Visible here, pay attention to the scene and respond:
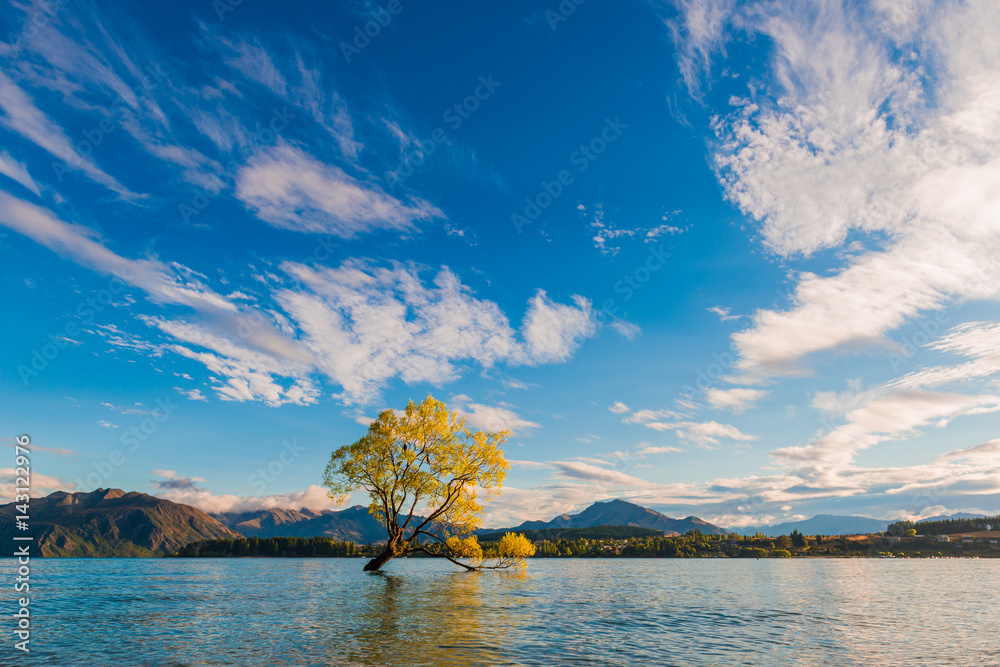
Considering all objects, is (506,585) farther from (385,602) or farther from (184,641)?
(184,641)

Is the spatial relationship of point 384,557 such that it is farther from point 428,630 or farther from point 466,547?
point 428,630

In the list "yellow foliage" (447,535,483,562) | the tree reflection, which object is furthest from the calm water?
"yellow foliage" (447,535,483,562)

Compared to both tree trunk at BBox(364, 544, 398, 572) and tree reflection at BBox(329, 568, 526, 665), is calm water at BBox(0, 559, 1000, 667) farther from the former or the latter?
tree trunk at BBox(364, 544, 398, 572)

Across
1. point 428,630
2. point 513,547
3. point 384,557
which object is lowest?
point 384,557

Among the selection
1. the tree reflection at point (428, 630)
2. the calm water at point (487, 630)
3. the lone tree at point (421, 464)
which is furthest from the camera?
the lone tree at point (421, 464)

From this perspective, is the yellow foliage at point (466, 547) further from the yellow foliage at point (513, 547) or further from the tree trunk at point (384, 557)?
the tree trunk at point (384, 557)

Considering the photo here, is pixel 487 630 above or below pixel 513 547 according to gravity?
below

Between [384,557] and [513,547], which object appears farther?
[384,557]

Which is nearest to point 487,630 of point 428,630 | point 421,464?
point 428,630

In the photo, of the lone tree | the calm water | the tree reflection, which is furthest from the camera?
the lone tree

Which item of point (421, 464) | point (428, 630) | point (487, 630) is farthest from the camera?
point (421, 464)

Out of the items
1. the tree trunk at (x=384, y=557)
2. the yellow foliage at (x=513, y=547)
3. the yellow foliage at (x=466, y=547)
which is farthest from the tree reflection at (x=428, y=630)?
the yellow foliage at (x=513, y=547)

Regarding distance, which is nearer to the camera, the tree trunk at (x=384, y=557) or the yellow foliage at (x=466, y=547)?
the tree trunk at (x=384, y=557)

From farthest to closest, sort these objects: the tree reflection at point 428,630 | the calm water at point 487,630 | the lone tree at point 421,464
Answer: the lone tree at point 421,464
the calm water at point 487,630
the tree reflection at point 428,630
